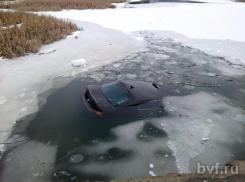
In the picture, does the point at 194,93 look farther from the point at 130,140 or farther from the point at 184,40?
the point at 184,40

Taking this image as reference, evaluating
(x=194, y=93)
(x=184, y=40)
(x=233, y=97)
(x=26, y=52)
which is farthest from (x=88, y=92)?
(x=184, y=40)

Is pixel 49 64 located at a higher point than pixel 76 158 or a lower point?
higher

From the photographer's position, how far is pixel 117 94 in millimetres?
4848

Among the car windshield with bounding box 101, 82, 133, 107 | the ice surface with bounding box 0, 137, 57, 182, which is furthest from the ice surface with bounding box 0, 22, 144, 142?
the car windshield with bounding box 101, 82, 133, 107

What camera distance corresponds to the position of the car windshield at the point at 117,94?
470 cm

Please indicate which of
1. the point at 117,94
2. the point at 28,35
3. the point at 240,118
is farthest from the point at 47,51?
the point at 240,118

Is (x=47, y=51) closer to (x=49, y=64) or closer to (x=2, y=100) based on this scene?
(x=49, y=64)

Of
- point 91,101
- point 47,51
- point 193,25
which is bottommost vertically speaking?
point 91,101

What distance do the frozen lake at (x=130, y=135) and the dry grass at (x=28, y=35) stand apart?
380 cm

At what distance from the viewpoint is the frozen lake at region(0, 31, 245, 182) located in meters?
3.62

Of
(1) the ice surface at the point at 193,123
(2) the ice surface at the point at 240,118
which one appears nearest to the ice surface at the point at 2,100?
(1) the ice surface at the point at 193,123

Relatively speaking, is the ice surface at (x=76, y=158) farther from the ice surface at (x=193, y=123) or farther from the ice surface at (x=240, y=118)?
the ice surface at (x=240, y=118)

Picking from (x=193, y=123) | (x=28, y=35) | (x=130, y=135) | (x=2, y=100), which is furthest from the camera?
(x=28, y=35)

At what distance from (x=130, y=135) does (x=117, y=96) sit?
38.8 inches
